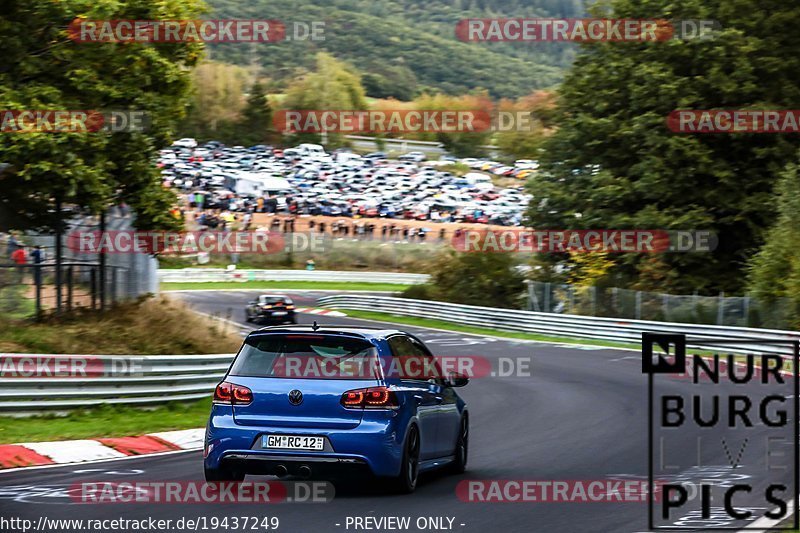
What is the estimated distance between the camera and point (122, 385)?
19031 mm

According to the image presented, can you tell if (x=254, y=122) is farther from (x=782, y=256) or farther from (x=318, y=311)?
(x=782, y=256)

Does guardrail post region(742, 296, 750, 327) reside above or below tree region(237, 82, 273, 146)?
below

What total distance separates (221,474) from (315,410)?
3.44 feet

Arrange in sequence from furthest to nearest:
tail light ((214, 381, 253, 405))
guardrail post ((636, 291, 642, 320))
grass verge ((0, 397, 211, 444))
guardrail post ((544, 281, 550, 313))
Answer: guardrail post ((544, 281, 550, 313)) < guardrail post ((636, 291, 642, 320)) < grass verge ((0, 397, 211, 444)) < tail light ((214, 381, 253, 405))

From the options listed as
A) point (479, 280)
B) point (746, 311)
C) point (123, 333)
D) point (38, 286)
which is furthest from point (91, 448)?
point (479, 280)

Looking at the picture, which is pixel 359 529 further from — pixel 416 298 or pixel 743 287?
pixel 416 298

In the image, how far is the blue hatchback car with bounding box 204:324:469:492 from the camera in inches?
417

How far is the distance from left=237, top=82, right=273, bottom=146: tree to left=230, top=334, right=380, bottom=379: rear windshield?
121 meters

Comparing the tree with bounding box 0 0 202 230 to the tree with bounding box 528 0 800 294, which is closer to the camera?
the tree with bounding box 0 0 202 230

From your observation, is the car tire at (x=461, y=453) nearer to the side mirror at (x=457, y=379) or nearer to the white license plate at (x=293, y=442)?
the side mirror at (x=457, y=379)

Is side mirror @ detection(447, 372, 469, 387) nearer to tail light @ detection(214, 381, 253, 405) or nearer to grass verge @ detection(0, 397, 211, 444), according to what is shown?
tail light @ detection(214, 381, 253, 405)

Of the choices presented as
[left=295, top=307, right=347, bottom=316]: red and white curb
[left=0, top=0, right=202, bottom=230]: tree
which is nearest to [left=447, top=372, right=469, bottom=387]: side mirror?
[left=0, top=0, right=202, bottom=230]: tree

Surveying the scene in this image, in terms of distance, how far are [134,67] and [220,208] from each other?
214 ft

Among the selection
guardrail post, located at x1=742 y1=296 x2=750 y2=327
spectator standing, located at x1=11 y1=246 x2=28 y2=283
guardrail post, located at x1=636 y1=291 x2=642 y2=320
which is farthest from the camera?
guardrail post, located at x1=636 y1=291 x2=642 y2=320
